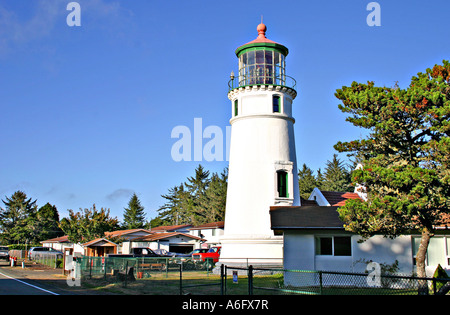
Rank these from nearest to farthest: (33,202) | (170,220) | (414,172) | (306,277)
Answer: (414,172) < (306,277) < (33,202) < (170,220)

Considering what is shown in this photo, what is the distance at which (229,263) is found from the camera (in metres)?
28.5

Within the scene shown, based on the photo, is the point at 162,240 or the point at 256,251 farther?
the point at 162,240

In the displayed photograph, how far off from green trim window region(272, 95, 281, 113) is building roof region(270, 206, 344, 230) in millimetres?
7401

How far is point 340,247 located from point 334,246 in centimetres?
29

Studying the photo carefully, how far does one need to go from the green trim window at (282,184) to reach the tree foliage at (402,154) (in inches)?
394

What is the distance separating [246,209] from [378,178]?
1212 cm

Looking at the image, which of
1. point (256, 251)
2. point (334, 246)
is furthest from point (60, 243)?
point (334, 246)

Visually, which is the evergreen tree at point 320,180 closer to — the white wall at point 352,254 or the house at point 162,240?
the house at point 162,240

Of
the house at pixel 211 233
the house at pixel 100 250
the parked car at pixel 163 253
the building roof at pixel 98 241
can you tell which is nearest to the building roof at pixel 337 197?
the parked car at pixel 163 253

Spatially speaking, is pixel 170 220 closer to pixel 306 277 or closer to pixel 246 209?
pixel 246 209

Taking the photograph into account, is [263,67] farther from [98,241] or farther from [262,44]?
[98,241]

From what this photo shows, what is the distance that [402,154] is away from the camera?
1856 cm

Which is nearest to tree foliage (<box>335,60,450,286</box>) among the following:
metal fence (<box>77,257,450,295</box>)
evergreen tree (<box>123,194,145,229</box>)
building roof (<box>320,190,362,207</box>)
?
metal fence (<box>77,257,450,295</box>)

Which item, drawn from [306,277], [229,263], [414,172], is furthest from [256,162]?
[414,172]
